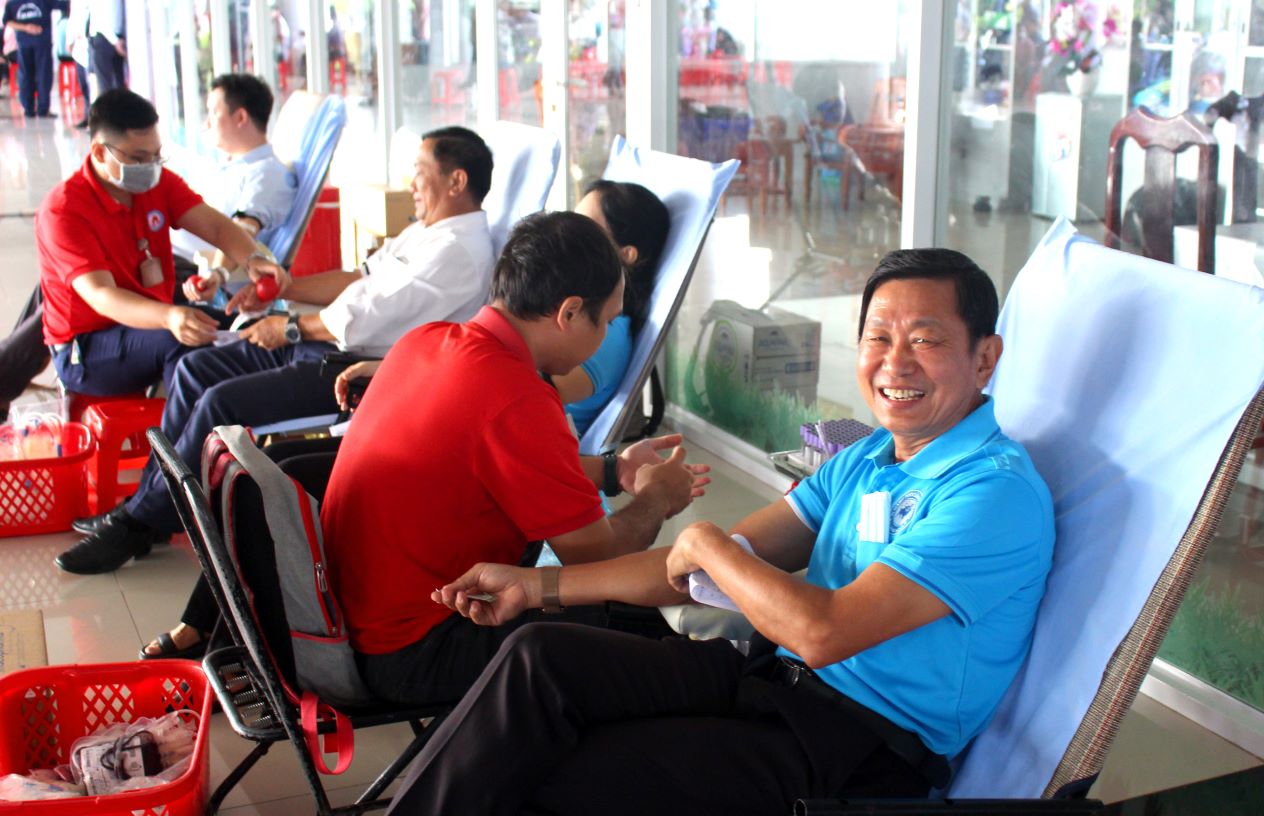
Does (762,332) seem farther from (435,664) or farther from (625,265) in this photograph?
(435,664)

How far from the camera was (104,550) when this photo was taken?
3.55 meters

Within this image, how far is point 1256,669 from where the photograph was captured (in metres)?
2.72

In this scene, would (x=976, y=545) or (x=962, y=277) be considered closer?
(x=976, y=545)

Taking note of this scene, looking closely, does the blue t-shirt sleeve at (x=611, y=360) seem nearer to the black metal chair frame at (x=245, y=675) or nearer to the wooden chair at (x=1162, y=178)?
the wooden chair at (x=1162, y=178)

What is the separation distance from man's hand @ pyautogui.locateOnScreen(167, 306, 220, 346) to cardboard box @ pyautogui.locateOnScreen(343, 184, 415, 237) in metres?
2.14

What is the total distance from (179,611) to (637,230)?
1493 mm

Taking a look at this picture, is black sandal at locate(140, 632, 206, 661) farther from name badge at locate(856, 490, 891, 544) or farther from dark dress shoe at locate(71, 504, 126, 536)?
name badge at locate(856, 490, 891, 544)

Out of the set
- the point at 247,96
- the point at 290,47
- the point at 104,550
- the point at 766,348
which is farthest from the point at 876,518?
the point at 290,47

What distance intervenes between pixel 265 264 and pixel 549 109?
168 cm

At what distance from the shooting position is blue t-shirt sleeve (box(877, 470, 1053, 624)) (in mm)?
1659

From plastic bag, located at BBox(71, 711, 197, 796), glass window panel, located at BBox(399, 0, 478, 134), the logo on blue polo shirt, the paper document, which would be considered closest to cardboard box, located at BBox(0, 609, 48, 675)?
plastic bag, located at BBox(71, 711, 197, 796)

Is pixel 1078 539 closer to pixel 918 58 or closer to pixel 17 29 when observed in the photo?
pixel 918 58

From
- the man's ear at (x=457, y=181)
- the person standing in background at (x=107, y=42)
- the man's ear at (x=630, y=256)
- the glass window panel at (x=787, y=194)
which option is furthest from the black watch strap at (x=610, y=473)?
the person standing in background at (x=107, y=42)

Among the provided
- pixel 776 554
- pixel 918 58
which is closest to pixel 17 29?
pixel 918 58
